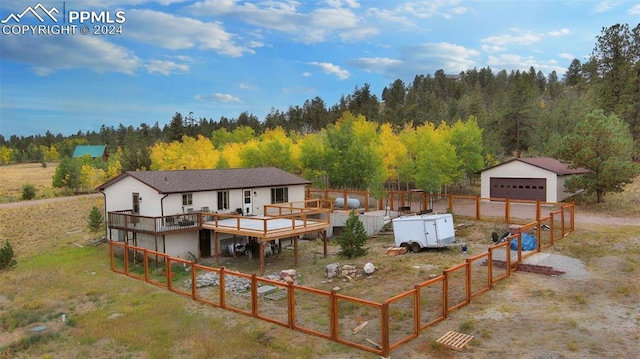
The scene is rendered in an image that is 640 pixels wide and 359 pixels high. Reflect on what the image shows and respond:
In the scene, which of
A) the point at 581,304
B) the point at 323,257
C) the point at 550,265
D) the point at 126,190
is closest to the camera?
the point at 581,304

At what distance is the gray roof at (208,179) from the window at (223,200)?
45cm

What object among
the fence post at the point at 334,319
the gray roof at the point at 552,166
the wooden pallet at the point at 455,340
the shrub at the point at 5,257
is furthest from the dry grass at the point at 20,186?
the wooden pallet at the point at 455,340

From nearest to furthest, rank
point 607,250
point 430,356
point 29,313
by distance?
point 430,356
point 29,313
point 607,250

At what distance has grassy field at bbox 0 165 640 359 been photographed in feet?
34.4

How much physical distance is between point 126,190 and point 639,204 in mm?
31829

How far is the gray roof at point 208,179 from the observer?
23234mm

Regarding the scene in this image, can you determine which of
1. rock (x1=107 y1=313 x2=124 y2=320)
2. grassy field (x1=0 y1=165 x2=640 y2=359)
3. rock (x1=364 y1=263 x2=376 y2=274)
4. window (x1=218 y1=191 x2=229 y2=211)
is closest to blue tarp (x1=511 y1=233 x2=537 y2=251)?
grassy field (x1=0 y1=165 x2=640 y2=359)

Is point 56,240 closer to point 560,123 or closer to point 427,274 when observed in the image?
point 427,274

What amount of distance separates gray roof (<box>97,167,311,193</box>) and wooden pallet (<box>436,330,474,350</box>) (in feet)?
52.2

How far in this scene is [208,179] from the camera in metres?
25.3

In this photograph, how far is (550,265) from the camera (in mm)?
16656

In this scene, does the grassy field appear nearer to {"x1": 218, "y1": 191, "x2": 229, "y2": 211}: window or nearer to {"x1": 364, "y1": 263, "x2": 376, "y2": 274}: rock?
{"x1": 364, "y1": 263, "x2": 376, "y2": 274}: rock

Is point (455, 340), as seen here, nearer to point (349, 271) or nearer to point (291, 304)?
point (291, 304)

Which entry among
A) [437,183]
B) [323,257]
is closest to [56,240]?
[323,257]
